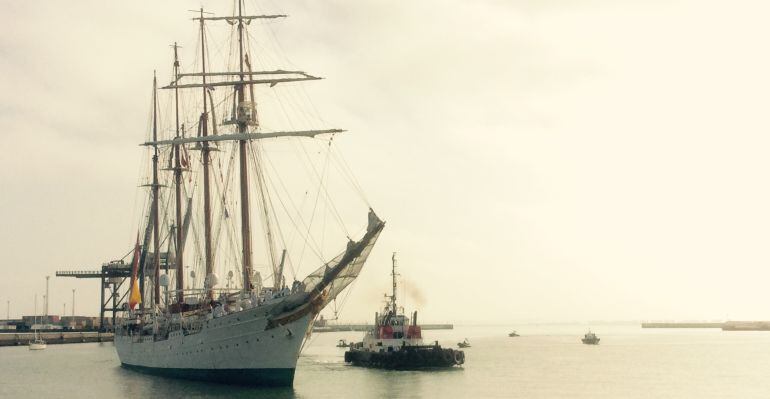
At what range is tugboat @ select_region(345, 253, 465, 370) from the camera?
73.5m

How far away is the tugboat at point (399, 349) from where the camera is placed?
241 feet

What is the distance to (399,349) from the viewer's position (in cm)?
7425

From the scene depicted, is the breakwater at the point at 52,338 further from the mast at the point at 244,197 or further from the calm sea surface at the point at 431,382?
the mast at the point at 244,197

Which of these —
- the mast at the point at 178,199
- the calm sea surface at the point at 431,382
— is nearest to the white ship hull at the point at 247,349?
the calm sea surface at the point at 431,382

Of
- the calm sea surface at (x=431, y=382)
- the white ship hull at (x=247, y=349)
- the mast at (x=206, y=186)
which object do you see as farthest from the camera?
the mast at (x=206, y=186)

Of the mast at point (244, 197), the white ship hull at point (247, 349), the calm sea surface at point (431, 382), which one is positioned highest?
the mast at point (244, 197)

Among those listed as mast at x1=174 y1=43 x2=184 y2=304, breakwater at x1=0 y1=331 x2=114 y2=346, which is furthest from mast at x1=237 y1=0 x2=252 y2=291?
breakwater at x1=0 y1=331 x2=114 y2=346

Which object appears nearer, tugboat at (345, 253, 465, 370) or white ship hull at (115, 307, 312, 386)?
white ship hull at (115, 307, 312, 386)

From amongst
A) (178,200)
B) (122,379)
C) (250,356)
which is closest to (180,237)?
(178,200)

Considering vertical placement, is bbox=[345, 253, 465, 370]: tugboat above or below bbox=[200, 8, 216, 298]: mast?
below

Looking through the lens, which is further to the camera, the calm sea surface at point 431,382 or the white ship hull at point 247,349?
the calm sea surface at point 431,382

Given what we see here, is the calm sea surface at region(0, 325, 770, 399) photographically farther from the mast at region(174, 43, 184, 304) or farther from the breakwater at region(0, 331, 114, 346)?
the breakwater at region(0, 331, 114, 346)

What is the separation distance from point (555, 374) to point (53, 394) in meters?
43.2

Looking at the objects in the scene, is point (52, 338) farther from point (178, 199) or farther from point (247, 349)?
point (247, 349)
